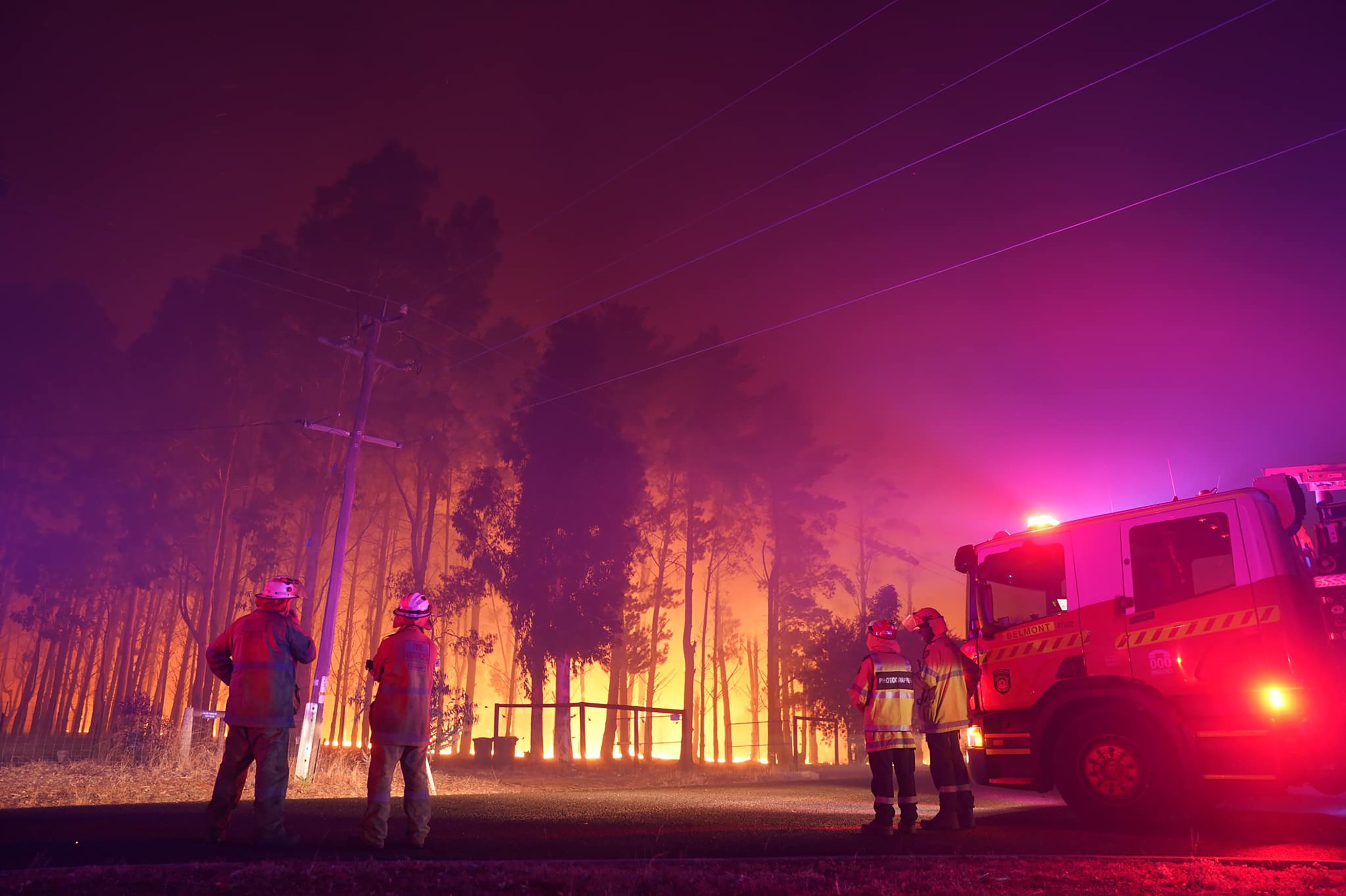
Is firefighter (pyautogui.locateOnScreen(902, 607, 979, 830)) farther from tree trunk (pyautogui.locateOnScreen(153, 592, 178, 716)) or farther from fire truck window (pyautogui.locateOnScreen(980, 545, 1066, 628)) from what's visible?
tree trunk (pyautogui.locateOnScreen(153, 592, 178, 716))

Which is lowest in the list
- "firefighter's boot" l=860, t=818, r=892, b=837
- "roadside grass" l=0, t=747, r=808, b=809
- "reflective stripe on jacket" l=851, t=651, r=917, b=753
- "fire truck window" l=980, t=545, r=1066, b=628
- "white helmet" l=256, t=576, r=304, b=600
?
"roadside grass" l=0, t=747, r=808, b=809

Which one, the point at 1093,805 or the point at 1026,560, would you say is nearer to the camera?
the point at 1093,805

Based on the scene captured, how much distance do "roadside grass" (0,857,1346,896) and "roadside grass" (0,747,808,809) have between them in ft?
22.3

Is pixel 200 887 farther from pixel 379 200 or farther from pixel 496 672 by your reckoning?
pixel 496 672

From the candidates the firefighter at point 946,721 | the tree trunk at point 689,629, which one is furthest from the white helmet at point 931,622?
the tree trunk at point 689,629

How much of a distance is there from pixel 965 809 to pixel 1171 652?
2.36 metres

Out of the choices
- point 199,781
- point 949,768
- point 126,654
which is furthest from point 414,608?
point 126,654

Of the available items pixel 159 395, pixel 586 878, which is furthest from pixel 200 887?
pixel 159 395

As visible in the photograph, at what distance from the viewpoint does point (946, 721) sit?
27.8ft

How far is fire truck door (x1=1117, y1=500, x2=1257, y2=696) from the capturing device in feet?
25.7

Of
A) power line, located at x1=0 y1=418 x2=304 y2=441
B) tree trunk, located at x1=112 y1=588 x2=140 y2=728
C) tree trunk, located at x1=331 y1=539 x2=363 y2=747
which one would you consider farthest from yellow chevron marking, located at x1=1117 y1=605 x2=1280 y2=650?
tree trunk, located at x1=331 y1=539 x2=363 y2=747

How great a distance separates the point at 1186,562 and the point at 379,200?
31.2 meters

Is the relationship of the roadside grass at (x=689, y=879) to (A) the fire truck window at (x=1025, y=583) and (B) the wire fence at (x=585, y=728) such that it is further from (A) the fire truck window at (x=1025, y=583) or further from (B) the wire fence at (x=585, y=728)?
(B) the wire fence at (x=585, y=728)

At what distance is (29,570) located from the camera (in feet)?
133
